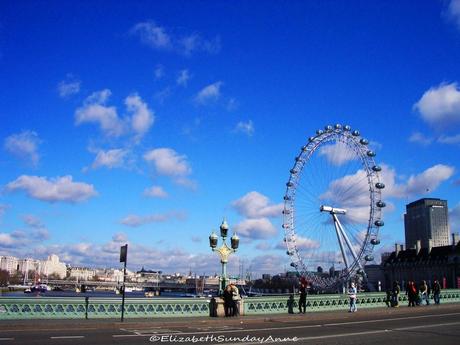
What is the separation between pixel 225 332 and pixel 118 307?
7.64m

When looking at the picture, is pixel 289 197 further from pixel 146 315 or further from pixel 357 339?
pixel 357 339

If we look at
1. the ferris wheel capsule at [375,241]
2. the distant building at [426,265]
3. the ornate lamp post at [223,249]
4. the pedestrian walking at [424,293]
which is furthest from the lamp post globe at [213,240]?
the distant building at [426,265]

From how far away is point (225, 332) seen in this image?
74.1ft

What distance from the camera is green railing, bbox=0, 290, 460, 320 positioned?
25.3 meters

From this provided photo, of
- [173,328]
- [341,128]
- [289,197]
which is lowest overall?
[173,328]

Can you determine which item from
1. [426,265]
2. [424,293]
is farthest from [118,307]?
[426,265]

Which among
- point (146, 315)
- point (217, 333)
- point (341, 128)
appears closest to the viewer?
point (217, 333)

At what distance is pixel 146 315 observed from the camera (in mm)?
28422

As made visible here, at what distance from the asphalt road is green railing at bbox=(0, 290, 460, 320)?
5.33 ft

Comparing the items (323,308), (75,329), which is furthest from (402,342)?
(323,308)

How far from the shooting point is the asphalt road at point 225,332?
19.0m

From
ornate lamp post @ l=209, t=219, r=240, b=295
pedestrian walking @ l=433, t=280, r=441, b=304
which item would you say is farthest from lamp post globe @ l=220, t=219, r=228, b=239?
pedestrian walking @ l=433, t=280, r=441, b=304

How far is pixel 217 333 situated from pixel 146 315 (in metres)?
7.53

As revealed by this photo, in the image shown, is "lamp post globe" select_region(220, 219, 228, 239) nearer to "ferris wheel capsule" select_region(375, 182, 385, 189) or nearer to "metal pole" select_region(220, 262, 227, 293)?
"metal pole" select_region(220, 262, 227, 293)
